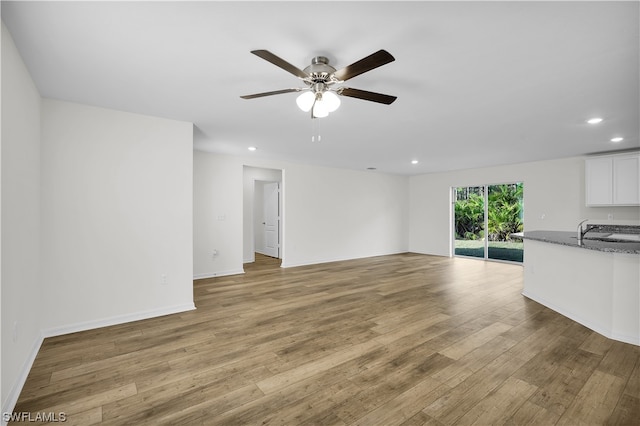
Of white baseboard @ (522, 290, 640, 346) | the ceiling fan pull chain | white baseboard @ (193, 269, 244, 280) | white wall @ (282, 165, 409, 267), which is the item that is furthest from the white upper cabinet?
white baseboard @ (193, 269, 244, 280)

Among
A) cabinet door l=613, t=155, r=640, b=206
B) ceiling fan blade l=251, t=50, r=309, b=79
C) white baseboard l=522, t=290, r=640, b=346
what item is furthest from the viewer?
cabinet door l=613, t=155, r=640, b=206

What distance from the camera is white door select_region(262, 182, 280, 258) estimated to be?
7590 millimetres

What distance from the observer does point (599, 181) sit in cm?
516

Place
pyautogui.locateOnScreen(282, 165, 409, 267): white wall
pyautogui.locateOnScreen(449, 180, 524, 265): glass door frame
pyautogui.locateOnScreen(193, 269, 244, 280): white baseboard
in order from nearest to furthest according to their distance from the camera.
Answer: pyautogui.locateOnScreen(193, 269, 244, 280): white baseboard → pyautogui.locateOnScreen(282, 165, 409, 267): white wall → pyautogui.locateOnScreen(449, 180, 524, 265): glass door frame

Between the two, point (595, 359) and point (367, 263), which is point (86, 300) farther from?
point (367, 263)

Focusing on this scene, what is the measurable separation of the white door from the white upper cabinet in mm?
6601

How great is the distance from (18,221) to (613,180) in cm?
806

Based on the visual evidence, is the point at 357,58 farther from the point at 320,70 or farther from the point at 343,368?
the point at 343,368

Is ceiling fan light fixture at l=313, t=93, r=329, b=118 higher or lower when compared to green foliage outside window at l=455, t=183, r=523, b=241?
higher

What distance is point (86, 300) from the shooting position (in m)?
3.03

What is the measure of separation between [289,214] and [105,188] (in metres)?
3.83

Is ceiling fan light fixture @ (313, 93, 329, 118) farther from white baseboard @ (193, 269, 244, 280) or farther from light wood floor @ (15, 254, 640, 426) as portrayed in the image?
white baseboard @ (193, 269, 244, 280)

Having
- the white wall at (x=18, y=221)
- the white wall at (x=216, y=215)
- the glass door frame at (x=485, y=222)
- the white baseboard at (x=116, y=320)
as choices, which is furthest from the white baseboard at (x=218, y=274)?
the glass door frame at (x=485, y=222)

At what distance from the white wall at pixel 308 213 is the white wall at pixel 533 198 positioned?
2.59 feet
